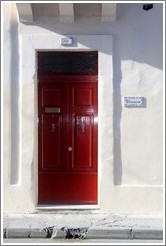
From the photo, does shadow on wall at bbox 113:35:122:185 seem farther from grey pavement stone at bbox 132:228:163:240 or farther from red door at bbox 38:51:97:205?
grey pavement stone at bbox 132:228:163:240

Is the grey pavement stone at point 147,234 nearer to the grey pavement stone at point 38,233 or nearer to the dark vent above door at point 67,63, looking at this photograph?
the grey pavement stone at point 38,233

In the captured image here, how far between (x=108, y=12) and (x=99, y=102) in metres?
1.58

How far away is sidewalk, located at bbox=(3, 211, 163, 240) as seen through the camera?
795 centimetres

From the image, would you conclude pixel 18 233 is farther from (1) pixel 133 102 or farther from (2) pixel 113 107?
(1) pixel 133 102

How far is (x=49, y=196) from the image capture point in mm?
9492

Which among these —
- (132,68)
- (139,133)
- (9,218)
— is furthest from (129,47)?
(9,218)

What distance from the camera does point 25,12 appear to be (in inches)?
355

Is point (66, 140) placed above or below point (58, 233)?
above

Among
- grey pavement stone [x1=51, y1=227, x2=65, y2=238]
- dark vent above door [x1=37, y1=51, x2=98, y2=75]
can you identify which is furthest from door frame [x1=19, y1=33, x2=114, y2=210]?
grey pavement stone [x1=51, y1=227, x2=65, y2=238]

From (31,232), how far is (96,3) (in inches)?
159

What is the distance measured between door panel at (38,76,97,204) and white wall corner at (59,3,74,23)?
1098 millimetres

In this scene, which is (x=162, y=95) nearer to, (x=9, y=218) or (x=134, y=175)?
(x=134, y=175)

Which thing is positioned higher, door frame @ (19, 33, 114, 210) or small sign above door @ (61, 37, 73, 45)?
small sign above door @ (61, 37, 73, 45)

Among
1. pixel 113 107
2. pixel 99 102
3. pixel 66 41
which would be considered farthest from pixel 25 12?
pixel 113 107
